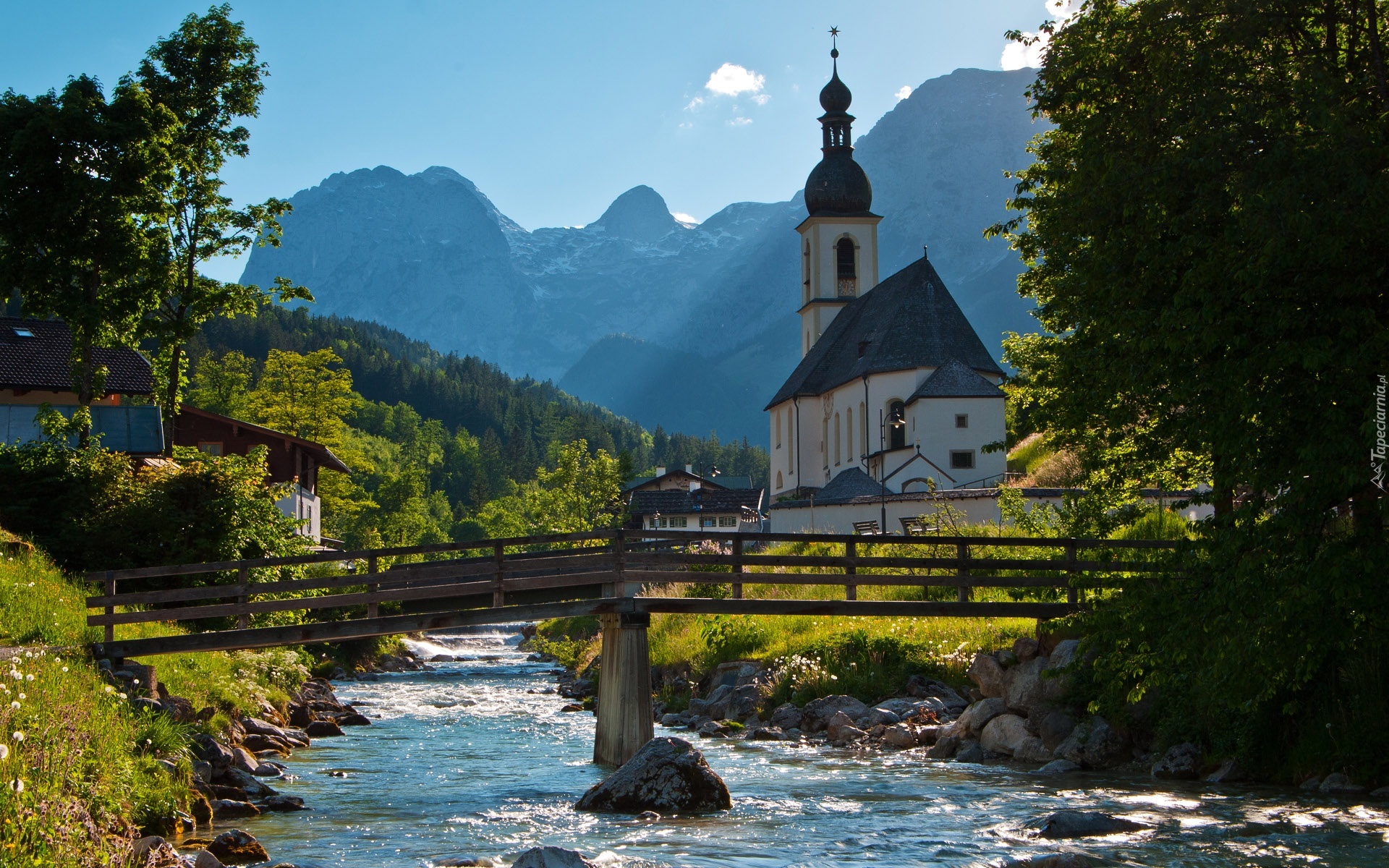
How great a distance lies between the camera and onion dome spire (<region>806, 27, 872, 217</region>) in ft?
263

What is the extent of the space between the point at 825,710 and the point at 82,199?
20.2 m

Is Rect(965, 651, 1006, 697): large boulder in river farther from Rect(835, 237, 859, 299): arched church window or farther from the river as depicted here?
Rect(835, 237, 859, 299): arched church window

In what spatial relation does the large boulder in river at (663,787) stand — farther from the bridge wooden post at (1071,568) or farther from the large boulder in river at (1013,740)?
the bridge wooden post at (1071,568)

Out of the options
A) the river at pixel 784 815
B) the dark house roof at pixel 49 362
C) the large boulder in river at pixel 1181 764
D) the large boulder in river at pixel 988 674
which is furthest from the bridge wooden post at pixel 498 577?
the dark house roof at pixel 49 362

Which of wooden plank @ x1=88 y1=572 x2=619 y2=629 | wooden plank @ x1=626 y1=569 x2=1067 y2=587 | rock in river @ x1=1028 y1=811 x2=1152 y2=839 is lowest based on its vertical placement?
rock in river @ x1=1028 y1=811 x2=1152 y2=839

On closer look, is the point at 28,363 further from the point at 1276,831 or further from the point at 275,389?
the point at 1276,831

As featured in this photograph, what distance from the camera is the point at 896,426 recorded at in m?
59.3

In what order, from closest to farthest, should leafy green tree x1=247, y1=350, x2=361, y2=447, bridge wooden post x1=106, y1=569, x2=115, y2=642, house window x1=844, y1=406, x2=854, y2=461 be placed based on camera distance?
1. bridge wooden post x1=106, y1=569, x2=115, y2=642
2. leafy green tree x1=247, y1=350, x2=361, y2=447
3. house window x1=844, y1=406, x2=854, y2=461

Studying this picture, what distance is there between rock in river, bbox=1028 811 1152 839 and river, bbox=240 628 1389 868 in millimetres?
204

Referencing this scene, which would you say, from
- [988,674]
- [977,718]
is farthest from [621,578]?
[988,674]

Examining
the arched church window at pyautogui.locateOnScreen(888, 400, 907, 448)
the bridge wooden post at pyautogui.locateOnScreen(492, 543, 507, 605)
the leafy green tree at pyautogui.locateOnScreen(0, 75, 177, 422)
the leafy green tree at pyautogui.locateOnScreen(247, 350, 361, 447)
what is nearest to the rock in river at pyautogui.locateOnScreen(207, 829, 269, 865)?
the bridge wooden post at pyautogui.locateOnScreen(492, 543, 507, 605)

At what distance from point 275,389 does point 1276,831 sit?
6124 cm

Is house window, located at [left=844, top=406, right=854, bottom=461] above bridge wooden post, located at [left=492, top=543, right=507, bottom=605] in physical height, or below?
above

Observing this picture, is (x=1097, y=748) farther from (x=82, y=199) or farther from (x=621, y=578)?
(x=82, y=199)
